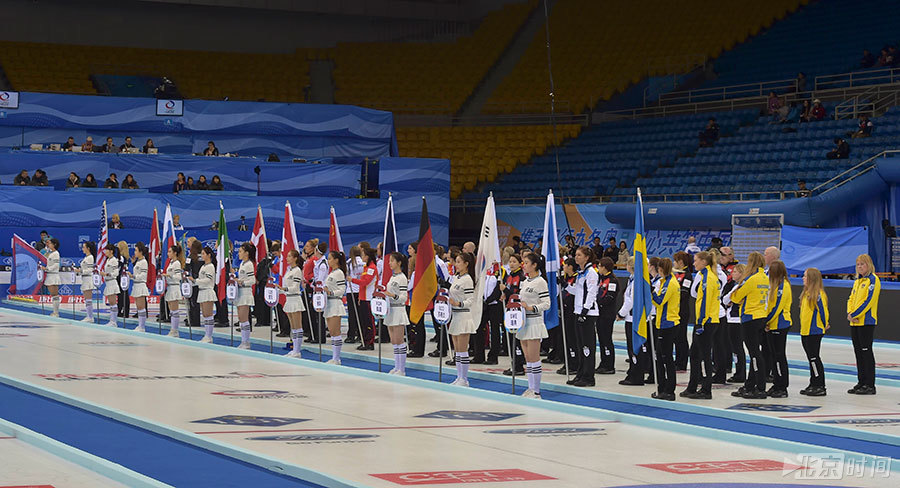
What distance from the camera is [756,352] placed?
12672 millimetres

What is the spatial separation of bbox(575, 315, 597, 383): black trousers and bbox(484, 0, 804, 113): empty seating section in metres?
26.2

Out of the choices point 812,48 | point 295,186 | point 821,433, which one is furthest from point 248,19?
point 821,433

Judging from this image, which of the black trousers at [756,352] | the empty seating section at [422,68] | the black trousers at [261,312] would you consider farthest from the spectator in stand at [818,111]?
the black trousers at [756,352]

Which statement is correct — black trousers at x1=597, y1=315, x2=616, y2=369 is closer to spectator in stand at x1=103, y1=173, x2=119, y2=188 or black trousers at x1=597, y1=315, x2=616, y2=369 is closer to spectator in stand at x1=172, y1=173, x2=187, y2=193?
spectator in stand at x1=172, y1=173, x2=187, y2=193

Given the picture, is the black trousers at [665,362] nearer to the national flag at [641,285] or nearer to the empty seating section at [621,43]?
the national flag at [641,285]

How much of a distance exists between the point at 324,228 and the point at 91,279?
9586 mm

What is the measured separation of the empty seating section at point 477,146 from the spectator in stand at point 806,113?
8.96 meters

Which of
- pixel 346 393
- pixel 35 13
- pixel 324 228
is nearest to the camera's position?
pixel 346 393

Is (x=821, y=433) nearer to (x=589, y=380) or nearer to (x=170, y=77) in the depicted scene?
(x=589, y=380)

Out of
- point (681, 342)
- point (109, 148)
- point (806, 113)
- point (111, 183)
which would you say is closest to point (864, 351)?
point (681, 342)

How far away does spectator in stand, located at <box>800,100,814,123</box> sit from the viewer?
30578mm

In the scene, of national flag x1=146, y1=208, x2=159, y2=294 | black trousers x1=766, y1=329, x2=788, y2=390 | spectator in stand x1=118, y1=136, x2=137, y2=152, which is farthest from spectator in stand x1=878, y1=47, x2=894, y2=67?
spectator in stand x1=118, y1=136, x2=137, y2=152

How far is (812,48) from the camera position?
3544cm

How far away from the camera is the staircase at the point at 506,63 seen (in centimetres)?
4214
